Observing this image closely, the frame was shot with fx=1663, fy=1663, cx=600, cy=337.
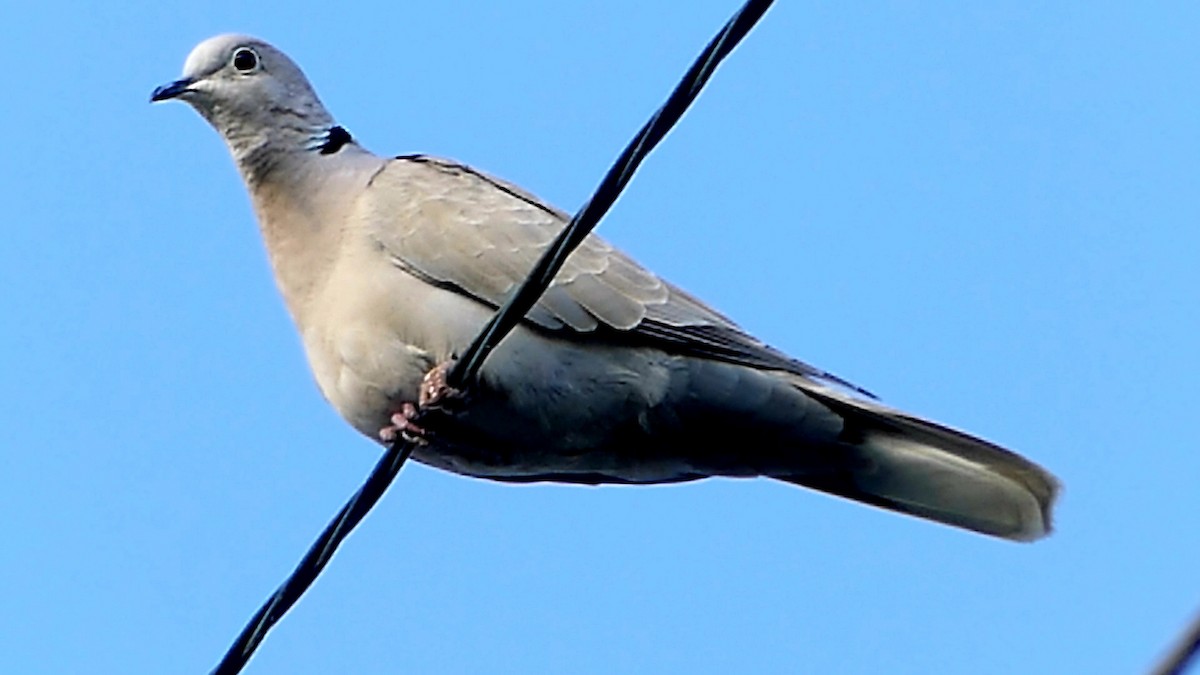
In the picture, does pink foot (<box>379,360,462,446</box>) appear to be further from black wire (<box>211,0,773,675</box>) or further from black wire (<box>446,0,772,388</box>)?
black wire (<box>446,0,772,388</box>)

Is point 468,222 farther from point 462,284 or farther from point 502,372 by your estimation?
point 502,372

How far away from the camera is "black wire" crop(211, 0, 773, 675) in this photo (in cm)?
251

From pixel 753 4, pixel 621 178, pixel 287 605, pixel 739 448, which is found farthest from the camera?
pixel 739 448

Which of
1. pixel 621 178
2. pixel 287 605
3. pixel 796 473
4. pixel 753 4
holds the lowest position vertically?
pixel 287 605

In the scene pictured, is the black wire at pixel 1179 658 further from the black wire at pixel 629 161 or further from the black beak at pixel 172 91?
the black beak at pixel 172 91

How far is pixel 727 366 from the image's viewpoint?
4.71 meters

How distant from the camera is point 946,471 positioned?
4730 mm

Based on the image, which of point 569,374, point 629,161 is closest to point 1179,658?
point 629,161

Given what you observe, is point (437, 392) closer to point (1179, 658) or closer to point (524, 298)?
point (524, 298)

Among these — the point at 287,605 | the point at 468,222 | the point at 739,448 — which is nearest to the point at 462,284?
the point at 468,222

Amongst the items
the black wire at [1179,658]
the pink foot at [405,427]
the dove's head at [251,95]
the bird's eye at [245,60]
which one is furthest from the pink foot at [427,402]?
the black wire at [1179,658]

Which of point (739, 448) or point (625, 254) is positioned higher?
point (625, 254)

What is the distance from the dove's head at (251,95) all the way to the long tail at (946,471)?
1.91 meters

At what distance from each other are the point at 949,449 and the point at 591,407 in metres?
1.04
